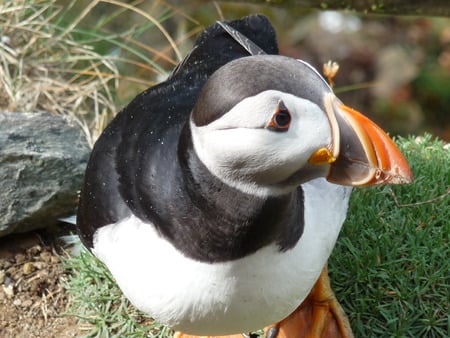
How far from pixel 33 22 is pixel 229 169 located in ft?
10.1

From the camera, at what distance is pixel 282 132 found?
217 centimetres

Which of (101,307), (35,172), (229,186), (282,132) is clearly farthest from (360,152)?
(35,172)

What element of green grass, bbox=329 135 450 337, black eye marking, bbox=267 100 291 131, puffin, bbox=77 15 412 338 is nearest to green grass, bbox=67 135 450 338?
green grass, bbox=329 135 450 337

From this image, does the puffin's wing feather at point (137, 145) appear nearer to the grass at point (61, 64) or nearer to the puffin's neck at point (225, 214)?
the puffin's neck at point (225, 214)

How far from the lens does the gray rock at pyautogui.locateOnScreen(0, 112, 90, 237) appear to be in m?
3.76

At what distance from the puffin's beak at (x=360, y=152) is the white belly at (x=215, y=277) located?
42 centimetres

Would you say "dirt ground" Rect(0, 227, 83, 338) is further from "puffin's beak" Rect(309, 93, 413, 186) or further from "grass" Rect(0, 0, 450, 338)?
"puffin's beak" Rect(309, 93, 413, 186)

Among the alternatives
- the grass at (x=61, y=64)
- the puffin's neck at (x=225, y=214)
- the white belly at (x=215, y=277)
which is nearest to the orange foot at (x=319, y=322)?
the white belly at (x=215, y=277)

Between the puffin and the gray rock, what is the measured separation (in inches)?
27.7

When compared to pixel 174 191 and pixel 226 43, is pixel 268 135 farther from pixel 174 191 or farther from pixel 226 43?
pixel 226 43

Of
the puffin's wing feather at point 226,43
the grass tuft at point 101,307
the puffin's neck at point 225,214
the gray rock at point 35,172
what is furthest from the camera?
the gray rock at point 35,172

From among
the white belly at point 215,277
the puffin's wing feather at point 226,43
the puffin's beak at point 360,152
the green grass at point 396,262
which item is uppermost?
the puffin's beak at point 360,152

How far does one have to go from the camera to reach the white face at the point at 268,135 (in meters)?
2.17

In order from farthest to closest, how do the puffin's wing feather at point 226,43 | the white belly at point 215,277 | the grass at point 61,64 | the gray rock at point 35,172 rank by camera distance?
the grass at point 61,64 → the gray rock at point 35,172 → the puffin's wing feather at point 226,43 → the white belly at point 215,277
